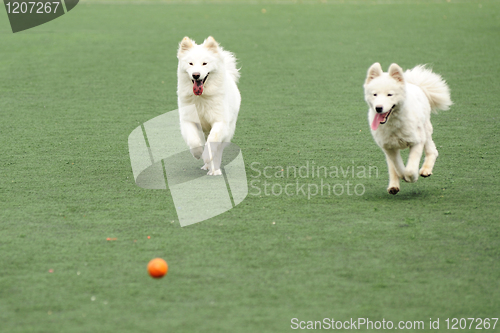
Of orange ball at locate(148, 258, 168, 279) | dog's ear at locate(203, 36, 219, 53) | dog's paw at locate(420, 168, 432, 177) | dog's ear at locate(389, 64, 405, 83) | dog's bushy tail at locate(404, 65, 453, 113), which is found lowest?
dog's paw at locate(420, 168, 432, 177)

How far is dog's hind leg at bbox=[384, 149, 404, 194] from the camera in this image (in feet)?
15.3

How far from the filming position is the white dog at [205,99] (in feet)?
17.6

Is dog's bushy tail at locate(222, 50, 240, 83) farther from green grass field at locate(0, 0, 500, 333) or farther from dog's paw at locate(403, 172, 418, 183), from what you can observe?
dog's paw at locate(403, 172, 418, 183)

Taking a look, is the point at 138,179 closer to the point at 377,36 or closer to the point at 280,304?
the point at 280,304

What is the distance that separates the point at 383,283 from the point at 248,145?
3399mm

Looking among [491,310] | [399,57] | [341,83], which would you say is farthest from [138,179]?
[399,57]

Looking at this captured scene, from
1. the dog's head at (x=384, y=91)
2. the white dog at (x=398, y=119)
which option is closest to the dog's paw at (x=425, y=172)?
the white dog at (x=398, y=119)

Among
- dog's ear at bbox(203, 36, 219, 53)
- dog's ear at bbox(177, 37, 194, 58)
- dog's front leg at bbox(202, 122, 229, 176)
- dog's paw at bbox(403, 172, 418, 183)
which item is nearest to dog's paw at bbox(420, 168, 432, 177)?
dog's paw at bbox(403, 172, 418, 183)

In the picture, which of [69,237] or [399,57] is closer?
[69,237]

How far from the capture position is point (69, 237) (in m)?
4.03

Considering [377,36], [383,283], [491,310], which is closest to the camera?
[491,310]

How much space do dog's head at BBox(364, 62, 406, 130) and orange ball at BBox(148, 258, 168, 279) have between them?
6.36ft

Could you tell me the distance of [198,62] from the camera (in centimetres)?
534

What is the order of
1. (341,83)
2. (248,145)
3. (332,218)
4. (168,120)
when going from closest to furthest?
(332,218)
(248,145)
(168,120)
(341,83)
